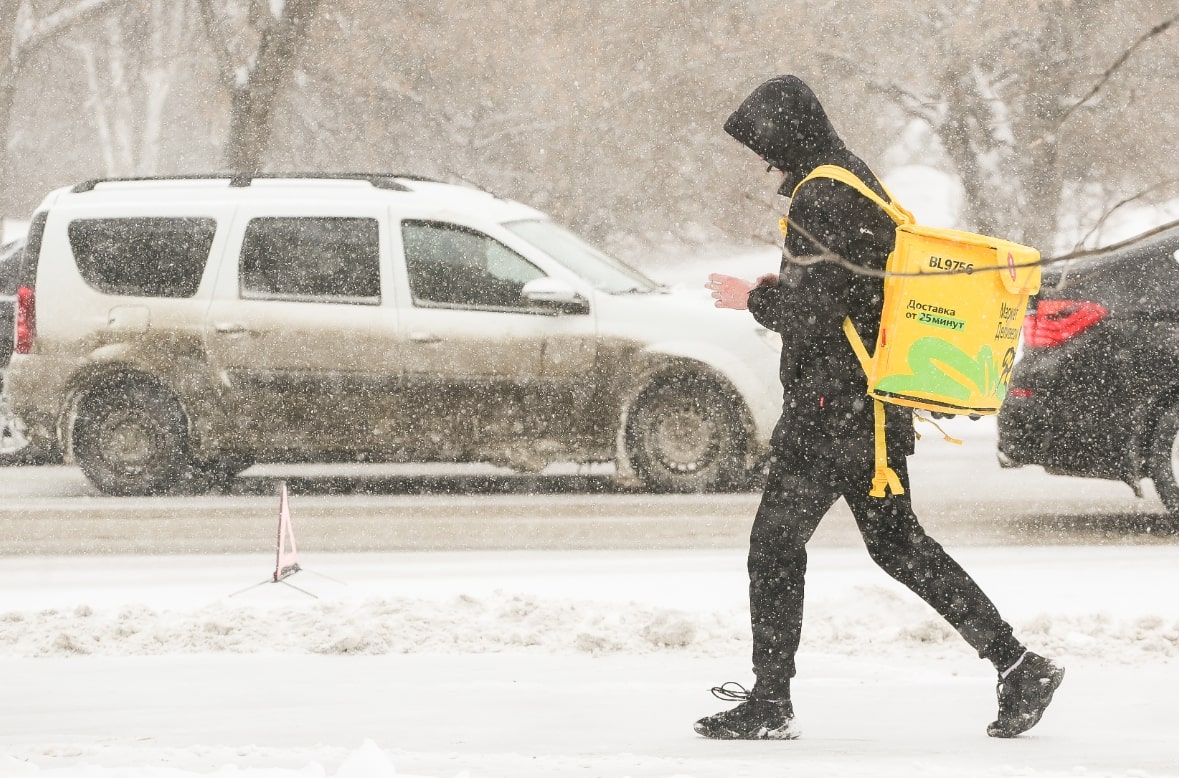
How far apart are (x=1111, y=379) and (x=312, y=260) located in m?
4.94

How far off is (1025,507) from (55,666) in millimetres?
6272

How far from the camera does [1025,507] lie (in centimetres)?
1048

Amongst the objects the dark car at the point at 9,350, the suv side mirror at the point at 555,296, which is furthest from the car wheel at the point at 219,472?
the suv side mirror at the point at 555,296

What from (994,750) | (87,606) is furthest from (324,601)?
(994,750)

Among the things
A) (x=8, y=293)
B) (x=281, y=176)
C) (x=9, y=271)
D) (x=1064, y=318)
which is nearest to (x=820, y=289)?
(x=1064, y=318)

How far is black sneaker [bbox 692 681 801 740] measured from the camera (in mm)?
4887

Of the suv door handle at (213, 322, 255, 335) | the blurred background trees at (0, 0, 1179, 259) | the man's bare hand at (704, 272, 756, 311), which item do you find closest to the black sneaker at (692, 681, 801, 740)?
the man's bare hand at (704, 272, 756, 311)

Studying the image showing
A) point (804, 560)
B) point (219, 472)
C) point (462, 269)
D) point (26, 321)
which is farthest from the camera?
point (219, 472)

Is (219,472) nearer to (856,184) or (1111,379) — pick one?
(1111,379)

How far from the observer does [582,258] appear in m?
11.3

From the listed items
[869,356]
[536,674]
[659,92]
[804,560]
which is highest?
[659,92]

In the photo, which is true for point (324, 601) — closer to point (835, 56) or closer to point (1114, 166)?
point (835, 56)

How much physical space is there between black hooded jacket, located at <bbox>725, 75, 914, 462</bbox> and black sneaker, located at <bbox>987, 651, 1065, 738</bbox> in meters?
0.71

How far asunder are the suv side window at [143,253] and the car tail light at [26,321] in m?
0.38
